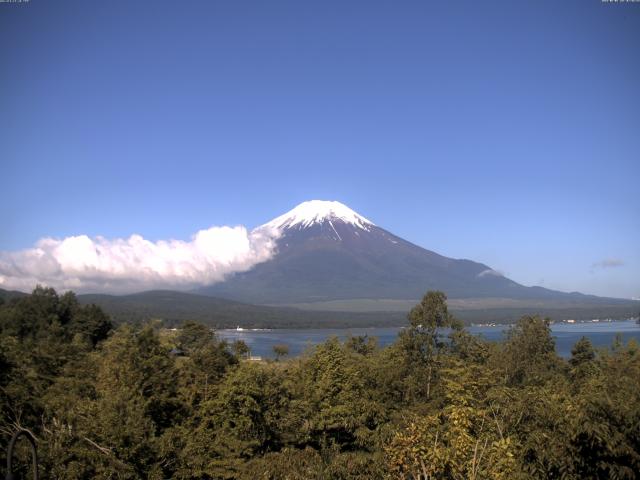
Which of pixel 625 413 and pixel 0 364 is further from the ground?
pixel 625 413

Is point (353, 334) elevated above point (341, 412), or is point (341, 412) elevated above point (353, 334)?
point (341, 412)

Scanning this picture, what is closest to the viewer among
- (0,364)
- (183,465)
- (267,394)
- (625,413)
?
(625,413)

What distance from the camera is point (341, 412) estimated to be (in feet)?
59.0

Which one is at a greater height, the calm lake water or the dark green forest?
the dark green forest

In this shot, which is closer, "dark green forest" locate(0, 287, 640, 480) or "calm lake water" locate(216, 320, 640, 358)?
"dark green forest" locate(0, 287, 640, 480)

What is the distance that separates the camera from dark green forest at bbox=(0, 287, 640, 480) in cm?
728

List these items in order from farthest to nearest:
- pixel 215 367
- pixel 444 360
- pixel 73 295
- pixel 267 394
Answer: pixel 73 295, pixel 215 367, pixel 444 360, pixel 267 394

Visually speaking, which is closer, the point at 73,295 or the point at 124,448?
the point at 124,448

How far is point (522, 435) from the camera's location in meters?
11.7

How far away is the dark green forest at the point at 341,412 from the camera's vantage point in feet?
23.9

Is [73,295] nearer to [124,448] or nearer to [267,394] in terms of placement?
[267,394]

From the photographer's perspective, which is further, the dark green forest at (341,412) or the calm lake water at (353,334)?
the calm lake water at (353,334)

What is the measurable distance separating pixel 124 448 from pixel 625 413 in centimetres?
947

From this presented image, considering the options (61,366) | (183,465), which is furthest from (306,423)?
(61,366)
